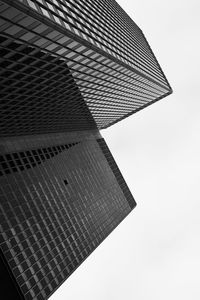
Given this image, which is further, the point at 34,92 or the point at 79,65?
Answer: the point at 34,92

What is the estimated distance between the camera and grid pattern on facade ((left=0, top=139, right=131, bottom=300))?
7325 cm

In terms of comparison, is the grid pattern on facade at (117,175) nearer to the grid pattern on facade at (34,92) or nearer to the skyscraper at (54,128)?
the skyscraper at (54,128)

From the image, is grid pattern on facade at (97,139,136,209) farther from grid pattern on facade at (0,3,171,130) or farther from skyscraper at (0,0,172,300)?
grid pattern on facade at (0,3,171,130)

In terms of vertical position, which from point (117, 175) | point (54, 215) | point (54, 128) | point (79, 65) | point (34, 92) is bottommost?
point (117, 175)

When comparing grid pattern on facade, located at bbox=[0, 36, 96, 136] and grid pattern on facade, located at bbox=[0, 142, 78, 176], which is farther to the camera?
grid pattern on facade, located at bbox=[0, 142, 78, 176]

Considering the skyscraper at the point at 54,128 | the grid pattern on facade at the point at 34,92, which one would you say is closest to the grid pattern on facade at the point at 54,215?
the skyscraper at the point at 54,128

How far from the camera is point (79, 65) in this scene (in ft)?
204

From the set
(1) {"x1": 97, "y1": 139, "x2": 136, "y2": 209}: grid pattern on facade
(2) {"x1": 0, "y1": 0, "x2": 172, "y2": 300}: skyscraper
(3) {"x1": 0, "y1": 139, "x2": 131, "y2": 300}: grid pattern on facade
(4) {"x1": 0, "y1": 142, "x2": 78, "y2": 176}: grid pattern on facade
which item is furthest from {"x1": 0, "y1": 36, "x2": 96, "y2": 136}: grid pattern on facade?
(1) {"x1": 97, "y1": 139, "x2": 136, "y2": 209}: grid pattern on facade

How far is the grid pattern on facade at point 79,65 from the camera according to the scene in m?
38.7

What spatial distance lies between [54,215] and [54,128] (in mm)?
22374

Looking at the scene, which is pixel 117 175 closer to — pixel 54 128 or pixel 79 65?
pixel 54 128

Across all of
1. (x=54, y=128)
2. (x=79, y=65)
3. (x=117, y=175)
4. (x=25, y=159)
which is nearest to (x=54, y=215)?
(x=25, y=159)

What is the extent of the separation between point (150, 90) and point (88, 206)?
40.1 m

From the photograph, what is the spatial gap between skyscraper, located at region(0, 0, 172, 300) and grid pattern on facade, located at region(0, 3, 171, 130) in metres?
0.15
